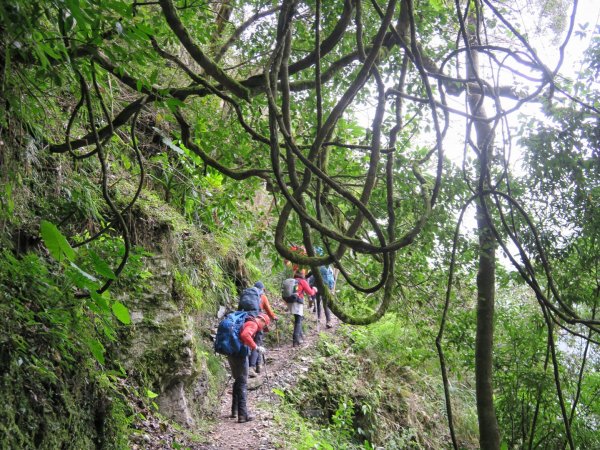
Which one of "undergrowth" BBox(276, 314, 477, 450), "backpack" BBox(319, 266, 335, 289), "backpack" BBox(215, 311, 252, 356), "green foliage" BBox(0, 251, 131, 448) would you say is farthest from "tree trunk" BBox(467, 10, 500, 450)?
"green foliage" BBox(0, 251, 131, 448)

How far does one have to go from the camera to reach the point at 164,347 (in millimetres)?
6156

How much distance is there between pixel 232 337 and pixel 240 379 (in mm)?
608

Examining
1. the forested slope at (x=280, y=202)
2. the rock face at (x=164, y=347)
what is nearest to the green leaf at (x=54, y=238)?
the forested slope at (x=280, y=202)

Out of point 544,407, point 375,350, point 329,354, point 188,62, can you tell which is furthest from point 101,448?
point 375,350

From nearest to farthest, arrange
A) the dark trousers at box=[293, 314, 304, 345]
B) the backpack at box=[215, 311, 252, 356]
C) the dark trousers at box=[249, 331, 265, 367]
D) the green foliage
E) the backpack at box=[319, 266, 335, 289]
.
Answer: the green foliage, the backpack at box=[215, 311, 252, 356], the dark trousers at box=[249, 331, 265, 367], the backpack at box=[319, 266, 335, 289], the dark trousers at box=[293, 314, 304, 345]

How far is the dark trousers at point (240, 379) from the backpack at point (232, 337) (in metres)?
0.11

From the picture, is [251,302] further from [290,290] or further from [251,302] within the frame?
[290,290]

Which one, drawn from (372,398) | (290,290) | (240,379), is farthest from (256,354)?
(372,398)

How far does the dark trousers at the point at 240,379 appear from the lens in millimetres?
6980

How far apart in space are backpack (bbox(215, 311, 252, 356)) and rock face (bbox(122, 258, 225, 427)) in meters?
0.38

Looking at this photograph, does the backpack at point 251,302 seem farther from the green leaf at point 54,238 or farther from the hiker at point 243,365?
the green leaf at point 54,238

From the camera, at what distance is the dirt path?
6.64 m

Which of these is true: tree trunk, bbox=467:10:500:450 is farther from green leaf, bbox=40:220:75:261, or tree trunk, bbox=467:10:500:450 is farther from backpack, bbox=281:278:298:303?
backpack, bbox=281:278:298:303

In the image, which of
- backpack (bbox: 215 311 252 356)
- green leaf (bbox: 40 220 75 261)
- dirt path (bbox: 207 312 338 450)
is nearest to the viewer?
green leaf (bbox: 40 220 75 261)
